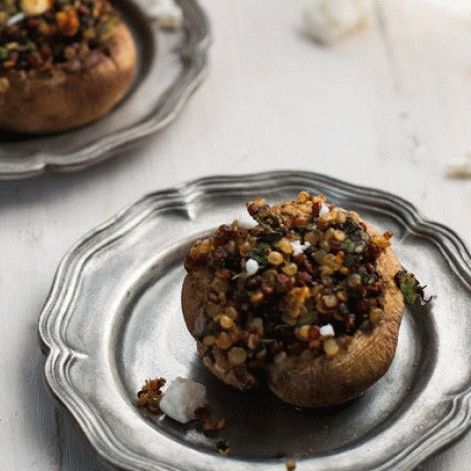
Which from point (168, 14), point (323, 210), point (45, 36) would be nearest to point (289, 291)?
point (323, 210)

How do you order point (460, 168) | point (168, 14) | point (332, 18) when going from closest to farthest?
point (460, 168)
point (168, 14)
point (332, 18)

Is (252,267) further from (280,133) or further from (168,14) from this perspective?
(168,14)

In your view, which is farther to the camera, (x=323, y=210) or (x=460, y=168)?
(x=460, y=168)

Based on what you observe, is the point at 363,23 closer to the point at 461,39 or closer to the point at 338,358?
the point at 461,39

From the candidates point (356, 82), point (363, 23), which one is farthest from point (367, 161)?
point (363, 23)

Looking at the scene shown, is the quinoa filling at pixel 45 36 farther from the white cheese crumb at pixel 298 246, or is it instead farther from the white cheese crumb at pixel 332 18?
the white cheese crumb at pixel 298 246
